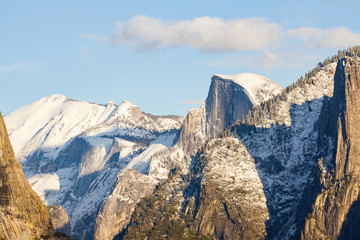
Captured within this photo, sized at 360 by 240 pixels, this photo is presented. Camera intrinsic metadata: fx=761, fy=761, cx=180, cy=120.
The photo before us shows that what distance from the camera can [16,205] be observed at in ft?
614

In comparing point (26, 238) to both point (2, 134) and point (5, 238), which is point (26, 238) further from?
point (2, 134)

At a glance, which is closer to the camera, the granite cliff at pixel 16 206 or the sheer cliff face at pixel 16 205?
the granite cliff at pixel 16 206

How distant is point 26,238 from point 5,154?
23.3m

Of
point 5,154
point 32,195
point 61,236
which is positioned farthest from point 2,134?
point 61,236

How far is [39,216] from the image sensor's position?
19262cm

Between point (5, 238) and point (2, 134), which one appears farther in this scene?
point (2, 134)

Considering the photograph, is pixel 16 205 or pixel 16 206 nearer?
pixel 16 206

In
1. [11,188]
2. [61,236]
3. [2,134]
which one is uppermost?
[2,134]

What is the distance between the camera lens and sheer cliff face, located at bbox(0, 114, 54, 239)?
181m

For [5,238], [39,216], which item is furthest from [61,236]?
[5,238]

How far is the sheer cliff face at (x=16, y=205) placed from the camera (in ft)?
594

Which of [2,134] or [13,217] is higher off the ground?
[2,134]

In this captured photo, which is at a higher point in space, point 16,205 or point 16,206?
point 16,205

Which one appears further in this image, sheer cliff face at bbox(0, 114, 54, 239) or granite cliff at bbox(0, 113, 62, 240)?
sheer cliff face at bbox(0, 114, 54, 239)
